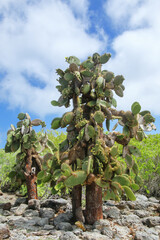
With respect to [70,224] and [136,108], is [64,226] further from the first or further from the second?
[136,108]

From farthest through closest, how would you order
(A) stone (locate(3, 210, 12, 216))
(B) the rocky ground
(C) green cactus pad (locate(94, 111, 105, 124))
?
(A) stone (locate(3, 210, 12, 216)) → (C) green cactus pad (locate(94, 111, 105, 124)) → (B) the rocky ground

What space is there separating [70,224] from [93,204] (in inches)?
24.4

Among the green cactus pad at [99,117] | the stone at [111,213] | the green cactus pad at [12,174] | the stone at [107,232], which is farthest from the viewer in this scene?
the green cactus pad at [12,174]

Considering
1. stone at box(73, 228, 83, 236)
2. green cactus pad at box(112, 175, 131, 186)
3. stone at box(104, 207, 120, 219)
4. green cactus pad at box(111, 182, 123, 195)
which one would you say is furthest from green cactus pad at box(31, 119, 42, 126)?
stone at box(73, 228, 83, 236)

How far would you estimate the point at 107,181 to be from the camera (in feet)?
16.9

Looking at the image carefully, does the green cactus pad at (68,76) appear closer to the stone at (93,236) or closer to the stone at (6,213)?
the stone at (93,236)

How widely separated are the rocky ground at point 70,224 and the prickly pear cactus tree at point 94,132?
39 cm

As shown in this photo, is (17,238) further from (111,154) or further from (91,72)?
(91,72)

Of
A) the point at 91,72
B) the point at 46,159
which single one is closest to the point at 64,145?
the point at 46,159

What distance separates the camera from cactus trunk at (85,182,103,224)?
545cm

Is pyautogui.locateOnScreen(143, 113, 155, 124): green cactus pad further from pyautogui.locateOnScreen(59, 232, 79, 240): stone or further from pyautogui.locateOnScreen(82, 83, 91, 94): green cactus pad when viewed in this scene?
pyautogui.locateOnScreen(59, 232, 79, 240): stone

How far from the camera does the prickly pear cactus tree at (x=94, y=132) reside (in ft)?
16.7

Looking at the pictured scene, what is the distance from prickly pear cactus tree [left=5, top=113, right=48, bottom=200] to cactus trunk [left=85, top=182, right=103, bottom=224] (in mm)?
2403

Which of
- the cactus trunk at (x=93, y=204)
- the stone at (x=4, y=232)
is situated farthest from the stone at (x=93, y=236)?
the stone at (x=4, y=232)
